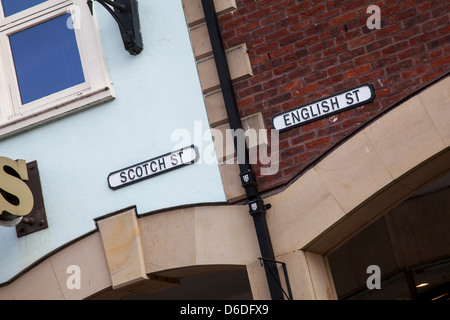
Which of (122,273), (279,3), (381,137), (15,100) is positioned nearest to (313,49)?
(279,3)

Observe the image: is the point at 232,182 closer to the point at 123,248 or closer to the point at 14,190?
the point at 123,248

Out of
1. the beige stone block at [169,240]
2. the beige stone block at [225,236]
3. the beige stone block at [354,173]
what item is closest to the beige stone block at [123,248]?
the beige stone block at [169,240]

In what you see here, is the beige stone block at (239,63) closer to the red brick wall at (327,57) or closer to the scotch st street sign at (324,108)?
the red brick wall at (327,57)

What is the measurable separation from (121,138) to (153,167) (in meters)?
0.44

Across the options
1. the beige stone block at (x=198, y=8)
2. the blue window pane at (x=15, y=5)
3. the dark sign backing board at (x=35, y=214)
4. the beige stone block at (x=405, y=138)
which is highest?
the blue window pane at (x=15, y=5)

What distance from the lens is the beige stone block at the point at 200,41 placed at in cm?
696

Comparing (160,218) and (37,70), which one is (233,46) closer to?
(160,218)

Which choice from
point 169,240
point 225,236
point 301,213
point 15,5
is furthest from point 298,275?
point 15,5

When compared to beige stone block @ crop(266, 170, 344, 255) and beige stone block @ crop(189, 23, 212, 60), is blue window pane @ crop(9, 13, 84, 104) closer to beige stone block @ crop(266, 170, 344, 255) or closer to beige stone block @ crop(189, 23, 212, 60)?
beige stone block @ crop(189, 23, 212, 60)

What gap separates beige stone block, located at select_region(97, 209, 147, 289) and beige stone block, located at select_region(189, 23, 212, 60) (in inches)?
57.7

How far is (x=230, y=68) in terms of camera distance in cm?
684

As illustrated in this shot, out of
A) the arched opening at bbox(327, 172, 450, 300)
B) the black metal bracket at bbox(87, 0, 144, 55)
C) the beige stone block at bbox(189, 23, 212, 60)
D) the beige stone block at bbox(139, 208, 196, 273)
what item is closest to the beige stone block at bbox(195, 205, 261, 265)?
the beige stone block at bbox(139, 208, 196, 273)

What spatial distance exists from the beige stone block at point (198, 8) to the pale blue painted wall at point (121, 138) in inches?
2.7
